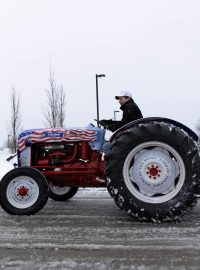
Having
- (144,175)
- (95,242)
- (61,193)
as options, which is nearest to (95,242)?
(95,242)

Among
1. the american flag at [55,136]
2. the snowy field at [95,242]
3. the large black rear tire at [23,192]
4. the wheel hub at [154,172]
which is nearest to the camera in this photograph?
the snowy field at [95,242]

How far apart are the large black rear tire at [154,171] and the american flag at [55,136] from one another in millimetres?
948

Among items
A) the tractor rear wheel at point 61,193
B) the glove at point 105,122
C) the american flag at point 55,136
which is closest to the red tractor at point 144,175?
the american flag at point 55,136

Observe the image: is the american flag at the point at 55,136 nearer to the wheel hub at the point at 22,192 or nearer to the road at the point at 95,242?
the wheel hub at the point at 22,192

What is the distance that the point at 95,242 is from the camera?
178 inches

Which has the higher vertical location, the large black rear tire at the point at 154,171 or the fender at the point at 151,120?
the fender at the point at 151,120

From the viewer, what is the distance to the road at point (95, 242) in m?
3.81

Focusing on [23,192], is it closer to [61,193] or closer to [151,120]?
[61,193]

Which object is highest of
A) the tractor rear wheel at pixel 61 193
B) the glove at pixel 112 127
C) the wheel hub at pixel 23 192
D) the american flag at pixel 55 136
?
Result: the glove at pixel 112 127

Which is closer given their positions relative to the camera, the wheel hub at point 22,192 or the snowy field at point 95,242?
the snowy field at point 95,242

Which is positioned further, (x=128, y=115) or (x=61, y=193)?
(x=61, y=193)

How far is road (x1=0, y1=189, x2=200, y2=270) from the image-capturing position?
12.5 ft

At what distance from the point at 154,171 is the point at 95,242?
61.8 inches

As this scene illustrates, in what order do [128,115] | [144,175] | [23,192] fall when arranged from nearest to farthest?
[144,175], [23,192], [128,115]
